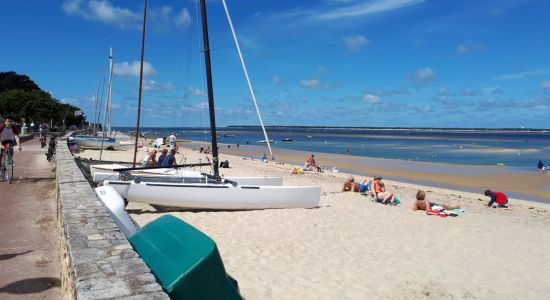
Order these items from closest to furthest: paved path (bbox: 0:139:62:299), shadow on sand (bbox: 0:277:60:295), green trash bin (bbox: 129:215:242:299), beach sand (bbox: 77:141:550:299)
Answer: green trash bin (bbox: 129:215:242:299) < shadow on sand (bbox: 0:277:60:295) < paved path (bbox: 0:139:62:299) < beach sand (bbox: 77:141:550:299)

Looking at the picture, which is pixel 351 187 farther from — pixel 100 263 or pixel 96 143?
pixel 96 143

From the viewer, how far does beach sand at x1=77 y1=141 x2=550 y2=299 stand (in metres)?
Result: 6.28

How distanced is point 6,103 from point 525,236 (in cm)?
5407

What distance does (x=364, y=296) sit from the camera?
5945mm

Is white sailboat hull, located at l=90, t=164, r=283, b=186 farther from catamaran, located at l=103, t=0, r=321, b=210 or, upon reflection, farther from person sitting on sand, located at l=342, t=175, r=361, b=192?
person sitting on sand, located at l=342, t=175, r=361, b=192

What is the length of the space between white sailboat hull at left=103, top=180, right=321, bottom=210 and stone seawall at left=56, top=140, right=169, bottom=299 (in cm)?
482

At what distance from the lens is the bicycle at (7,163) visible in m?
11.3

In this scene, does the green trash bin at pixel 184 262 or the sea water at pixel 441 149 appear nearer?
the green trash bin at pixel 184 262

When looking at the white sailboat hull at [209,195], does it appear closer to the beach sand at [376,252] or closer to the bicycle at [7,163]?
the beach sand at [376,252]

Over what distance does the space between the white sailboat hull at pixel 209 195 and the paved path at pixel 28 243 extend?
6.10 feet

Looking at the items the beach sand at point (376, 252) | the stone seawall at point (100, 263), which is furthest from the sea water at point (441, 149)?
the stone seawall at point (100, 263)

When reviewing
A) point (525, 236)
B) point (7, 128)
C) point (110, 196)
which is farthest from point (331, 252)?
point (7, 128)

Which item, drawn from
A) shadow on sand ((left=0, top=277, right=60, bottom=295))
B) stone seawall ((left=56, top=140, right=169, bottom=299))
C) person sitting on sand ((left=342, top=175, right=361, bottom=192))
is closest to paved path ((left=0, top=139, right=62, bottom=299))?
shadow on sand ((left=0, top=277, right=60, bottom=295))

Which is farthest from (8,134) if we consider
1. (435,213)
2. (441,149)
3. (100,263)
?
(441,149)
